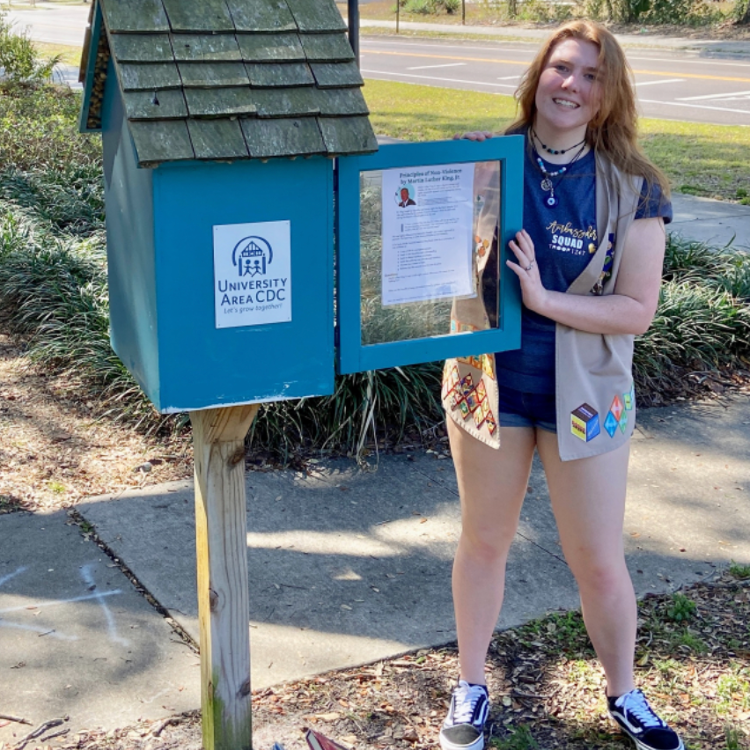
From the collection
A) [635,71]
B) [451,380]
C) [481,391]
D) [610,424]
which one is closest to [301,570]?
[451,380]

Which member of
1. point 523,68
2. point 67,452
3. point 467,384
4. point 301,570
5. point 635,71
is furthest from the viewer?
point 523,68

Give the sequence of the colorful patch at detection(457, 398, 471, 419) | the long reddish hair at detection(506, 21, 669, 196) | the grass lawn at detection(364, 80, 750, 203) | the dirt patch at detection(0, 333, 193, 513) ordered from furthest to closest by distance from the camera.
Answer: the grass lawn at detection(364, 80, 750, 203)
the dirt patch at detection(0, 333, 193, 513)
the colorful patch at detection(457, 398, 471, 419)
the long reddish hair at detection(506, 21, 669, 196)

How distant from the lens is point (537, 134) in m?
2.50

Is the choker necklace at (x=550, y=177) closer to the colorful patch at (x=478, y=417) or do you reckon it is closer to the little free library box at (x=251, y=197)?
the little free library box at (x=251, y=197)

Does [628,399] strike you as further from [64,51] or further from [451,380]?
[64,51]

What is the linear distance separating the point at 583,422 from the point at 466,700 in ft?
2.71

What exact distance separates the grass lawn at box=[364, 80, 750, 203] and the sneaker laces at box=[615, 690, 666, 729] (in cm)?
679

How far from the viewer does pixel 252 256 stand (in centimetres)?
203

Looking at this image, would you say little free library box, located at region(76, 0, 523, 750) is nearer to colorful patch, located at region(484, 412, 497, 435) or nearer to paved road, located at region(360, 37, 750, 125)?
colorful patch, located at region(484, 412, 497, 435)

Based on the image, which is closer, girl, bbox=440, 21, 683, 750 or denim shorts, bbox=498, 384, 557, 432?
girl, bbox=440, 21, 683, 750

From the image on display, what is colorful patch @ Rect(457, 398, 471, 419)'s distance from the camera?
8.56ft

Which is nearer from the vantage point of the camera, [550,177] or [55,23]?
[550,177]

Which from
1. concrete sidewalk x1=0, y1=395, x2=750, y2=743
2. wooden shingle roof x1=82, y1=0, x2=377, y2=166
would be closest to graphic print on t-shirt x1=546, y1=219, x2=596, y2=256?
wooden shingle roof x1=82, y1=0, x2=377, y2=166

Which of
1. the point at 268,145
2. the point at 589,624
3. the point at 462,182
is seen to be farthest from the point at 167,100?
the point at 589,624
